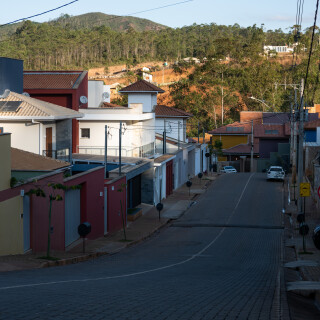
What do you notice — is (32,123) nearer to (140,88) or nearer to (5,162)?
(5,162)

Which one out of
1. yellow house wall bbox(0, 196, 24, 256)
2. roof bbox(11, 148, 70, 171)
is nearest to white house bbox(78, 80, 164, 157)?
roof bbox(11, 148, 70, 171)

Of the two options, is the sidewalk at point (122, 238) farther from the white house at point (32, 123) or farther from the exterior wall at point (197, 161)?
the exterior wall at point (197, 161)

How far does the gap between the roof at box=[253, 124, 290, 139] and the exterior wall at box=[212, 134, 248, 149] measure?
4657 millimetres

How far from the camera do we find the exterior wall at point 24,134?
29594mm

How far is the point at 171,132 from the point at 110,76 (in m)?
87.6

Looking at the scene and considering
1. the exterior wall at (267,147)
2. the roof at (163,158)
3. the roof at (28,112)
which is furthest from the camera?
the exterior wall at (267,147)

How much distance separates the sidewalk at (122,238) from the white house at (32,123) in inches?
231

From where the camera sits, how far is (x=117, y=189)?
31.2 m

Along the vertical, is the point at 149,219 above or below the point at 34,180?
below

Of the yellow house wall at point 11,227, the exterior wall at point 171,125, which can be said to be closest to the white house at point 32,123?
the yellow house wall at point 11,227

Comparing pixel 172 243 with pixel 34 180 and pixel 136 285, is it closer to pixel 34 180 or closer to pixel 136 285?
pixel 34 180

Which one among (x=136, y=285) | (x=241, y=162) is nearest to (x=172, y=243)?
(x=136, y=285)

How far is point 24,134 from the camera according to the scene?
97.9 ft

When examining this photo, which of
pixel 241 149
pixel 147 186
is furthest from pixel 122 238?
pixel 241 149
